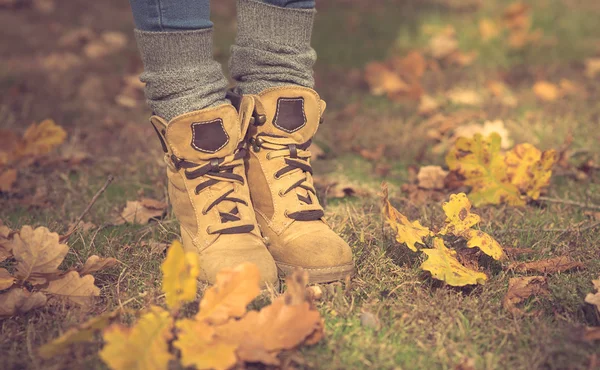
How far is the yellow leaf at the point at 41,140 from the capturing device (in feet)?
6.91

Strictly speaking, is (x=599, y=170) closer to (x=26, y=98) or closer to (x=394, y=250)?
(x=394, y=250)

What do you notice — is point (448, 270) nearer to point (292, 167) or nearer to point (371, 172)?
point (292, 167)

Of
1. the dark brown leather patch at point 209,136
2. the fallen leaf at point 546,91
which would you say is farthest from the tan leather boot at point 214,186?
the fallen leaf at point 546,91

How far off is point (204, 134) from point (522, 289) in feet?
2.54

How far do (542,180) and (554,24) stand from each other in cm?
246

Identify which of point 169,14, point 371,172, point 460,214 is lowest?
point 371,172

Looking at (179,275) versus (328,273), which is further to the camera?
(328,273)

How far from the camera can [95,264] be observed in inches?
52.4

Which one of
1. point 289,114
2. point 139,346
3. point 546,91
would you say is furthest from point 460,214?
point 546,91

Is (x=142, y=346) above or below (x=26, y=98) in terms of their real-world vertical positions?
above

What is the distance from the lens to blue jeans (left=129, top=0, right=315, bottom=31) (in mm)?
1307

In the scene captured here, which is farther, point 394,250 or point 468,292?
point 394,250

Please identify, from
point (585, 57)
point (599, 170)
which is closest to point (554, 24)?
point (585, 57)

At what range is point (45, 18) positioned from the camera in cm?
406
